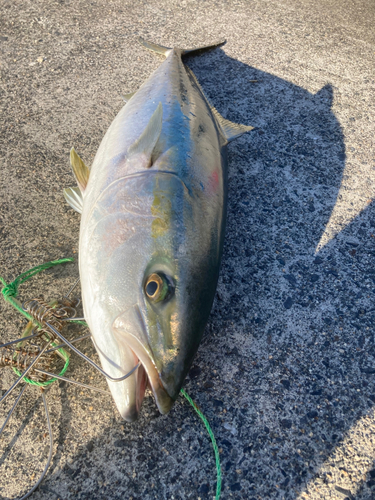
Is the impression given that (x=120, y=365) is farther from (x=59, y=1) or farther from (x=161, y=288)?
(x=59, y=1)

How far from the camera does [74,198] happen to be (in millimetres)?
2475

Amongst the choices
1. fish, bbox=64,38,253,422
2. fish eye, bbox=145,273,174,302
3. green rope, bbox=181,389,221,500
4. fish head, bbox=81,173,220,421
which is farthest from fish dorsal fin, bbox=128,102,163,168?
green rope, bbox=181,389,221,500

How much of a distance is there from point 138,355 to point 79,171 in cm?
145

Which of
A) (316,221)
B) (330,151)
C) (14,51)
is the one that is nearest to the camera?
(316,221)

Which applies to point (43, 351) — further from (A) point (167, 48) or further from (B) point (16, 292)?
(A) point (167, 48)

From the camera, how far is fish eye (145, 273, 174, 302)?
158 centimetres

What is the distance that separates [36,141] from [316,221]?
93.7 inches

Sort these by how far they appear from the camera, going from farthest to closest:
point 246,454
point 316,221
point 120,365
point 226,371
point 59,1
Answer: point 59,1
point 316,221
point 226,371
point 246,454
point 120,365

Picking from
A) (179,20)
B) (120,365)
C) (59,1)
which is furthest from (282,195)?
(59,1)

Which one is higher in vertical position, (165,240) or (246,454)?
(165,240)

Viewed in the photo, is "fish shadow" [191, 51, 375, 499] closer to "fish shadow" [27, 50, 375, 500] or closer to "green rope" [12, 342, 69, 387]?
"fish shadow" [27, 50, 375, 500]

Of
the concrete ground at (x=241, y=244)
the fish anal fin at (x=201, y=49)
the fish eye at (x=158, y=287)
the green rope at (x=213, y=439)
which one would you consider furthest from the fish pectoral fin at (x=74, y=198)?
the fish anal fin at (x=201, y=49)

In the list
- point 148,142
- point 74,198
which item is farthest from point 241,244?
point 74,198

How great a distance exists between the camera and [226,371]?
1.99 meters
